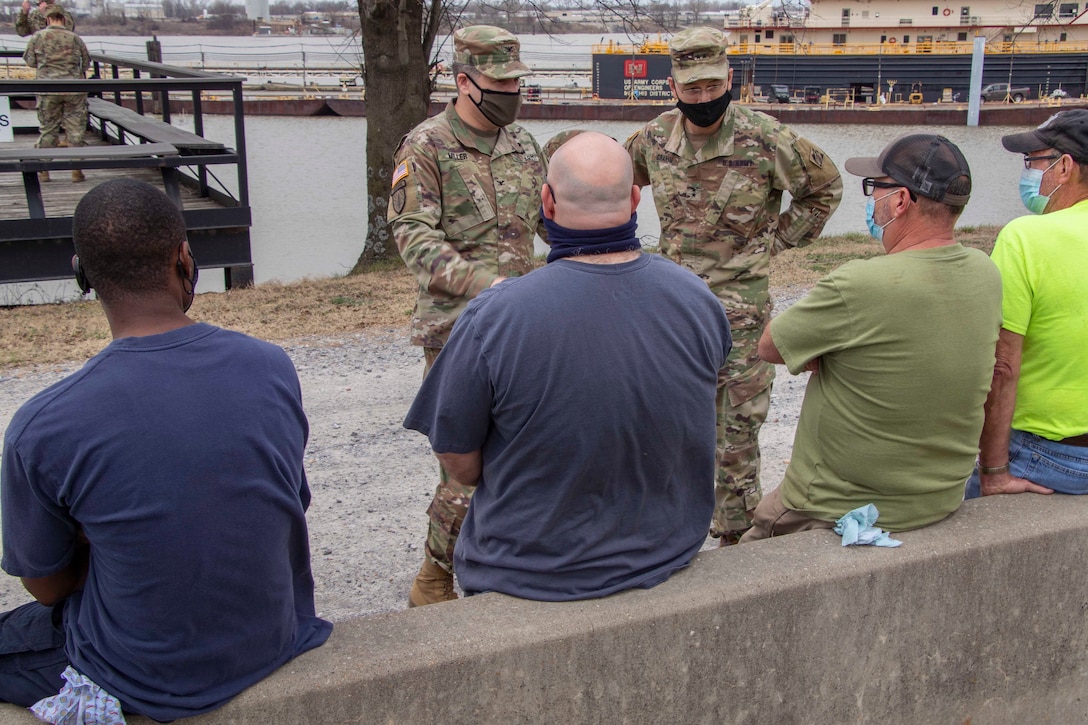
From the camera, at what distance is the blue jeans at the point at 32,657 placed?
2102 millimetres

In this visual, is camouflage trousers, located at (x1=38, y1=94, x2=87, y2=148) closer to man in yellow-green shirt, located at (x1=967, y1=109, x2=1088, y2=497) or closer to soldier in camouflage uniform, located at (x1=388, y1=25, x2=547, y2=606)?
soldier in camouflage uniform, located at (x1=388, y1=25, x2=547, y2=606)

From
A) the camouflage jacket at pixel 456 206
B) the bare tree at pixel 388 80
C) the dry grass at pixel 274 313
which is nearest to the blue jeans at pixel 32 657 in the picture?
the camouflage jacket at pixel 456 206

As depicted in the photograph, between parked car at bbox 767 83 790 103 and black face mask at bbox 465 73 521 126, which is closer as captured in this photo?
black face mask at bbox 465 73 521 126


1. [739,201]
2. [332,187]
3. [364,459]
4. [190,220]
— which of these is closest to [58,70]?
[190,220]

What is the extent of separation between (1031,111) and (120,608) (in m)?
40.1

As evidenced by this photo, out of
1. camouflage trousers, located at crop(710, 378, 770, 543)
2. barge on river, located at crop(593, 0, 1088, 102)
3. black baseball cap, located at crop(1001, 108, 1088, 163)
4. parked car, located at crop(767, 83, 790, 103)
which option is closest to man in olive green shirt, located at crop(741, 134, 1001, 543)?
black baseball cap, located at crop(1001, 108, 1088, 163)

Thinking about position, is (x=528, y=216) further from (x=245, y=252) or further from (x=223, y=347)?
(x=245, y=252)

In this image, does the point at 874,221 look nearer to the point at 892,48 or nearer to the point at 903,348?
the point at 903,348

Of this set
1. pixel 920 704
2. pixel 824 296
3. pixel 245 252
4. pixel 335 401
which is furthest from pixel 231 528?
pixel 245 252

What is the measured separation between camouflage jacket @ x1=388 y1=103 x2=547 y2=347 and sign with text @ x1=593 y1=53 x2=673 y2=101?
37.7 m

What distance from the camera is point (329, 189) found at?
22203 millimetres

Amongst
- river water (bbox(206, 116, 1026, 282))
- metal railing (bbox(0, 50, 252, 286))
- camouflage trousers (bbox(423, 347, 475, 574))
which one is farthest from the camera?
river water (bbox(206, 116, 1026, 282))

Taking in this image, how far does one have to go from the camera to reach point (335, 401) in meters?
6.23

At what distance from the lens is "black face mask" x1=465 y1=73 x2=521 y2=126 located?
3.71m
